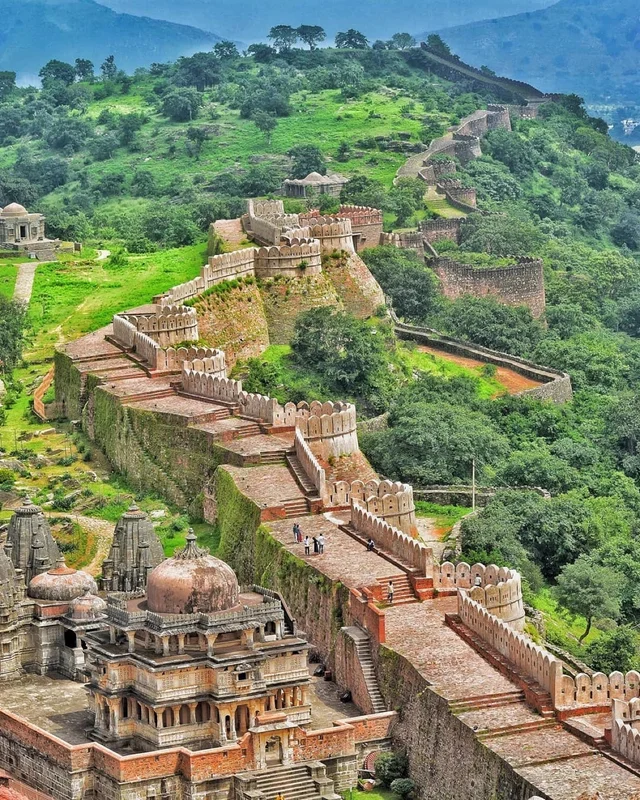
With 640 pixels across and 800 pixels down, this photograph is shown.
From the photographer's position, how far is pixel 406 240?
431ft

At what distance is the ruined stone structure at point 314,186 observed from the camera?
142 meters

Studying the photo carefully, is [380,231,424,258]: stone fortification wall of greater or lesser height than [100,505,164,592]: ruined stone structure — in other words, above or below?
above

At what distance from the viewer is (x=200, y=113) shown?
188125 millimetres

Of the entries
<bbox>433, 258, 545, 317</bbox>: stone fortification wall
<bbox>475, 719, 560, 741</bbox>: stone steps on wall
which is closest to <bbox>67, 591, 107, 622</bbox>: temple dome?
<bbox>475, 719, 560, 741</bbox>: stone steps on wall

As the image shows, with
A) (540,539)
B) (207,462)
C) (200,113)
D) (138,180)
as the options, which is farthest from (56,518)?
(200,113)

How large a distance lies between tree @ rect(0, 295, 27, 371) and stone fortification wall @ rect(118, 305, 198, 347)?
543 centimetres

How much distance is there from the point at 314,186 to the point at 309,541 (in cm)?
7031

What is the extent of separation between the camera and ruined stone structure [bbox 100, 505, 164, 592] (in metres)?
72.0

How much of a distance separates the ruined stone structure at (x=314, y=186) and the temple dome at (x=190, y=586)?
78.2 metres

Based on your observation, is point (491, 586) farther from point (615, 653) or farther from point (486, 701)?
point (615, 653)

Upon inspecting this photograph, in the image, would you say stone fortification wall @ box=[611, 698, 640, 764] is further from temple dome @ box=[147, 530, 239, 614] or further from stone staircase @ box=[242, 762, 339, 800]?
temple dome @ box=[147, 530, 239, 614]

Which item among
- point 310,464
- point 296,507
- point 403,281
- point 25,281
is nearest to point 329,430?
point 310,464

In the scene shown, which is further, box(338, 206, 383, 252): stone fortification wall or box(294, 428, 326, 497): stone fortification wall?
box(338, 206, 383, 252): stone fortification wall

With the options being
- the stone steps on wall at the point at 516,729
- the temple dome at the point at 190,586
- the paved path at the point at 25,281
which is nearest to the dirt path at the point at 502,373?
the paved path at the point at 25,281
